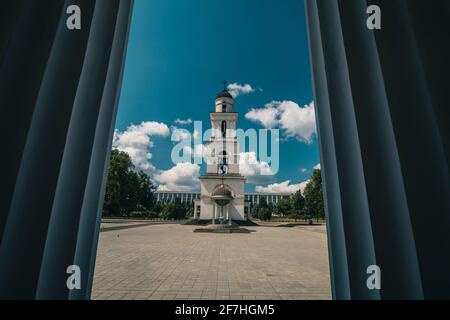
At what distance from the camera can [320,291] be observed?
5.35 m

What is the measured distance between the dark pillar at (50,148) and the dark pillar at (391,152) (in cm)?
273

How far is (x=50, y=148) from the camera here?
7.34 feet

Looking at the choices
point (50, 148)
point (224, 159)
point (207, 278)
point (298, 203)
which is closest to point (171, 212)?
point (224, 159)

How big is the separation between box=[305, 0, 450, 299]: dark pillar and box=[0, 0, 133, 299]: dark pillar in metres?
2.73

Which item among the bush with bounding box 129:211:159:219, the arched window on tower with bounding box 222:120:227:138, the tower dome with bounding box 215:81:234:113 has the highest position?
the tower dome with bounding box 215:81:234:113

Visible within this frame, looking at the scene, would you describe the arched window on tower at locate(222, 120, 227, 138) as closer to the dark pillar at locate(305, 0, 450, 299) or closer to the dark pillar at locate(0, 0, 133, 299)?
the dark pillar at locate(305, 0, 450, 299)

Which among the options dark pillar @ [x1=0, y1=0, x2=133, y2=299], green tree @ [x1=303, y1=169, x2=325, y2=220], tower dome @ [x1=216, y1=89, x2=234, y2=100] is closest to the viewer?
dark pillar @ [x1=0, y1=0, x2=133, y2=299]

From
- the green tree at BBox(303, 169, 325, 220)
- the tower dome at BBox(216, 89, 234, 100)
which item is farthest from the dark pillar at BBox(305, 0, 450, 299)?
the tower dome at BBox(216, 89, 234, 100)

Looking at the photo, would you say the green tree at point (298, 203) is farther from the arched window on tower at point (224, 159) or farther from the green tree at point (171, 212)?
the green tree at point (171, 212)

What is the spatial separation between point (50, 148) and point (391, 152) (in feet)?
11.2

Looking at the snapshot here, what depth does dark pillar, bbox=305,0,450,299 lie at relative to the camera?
7.09 ft
